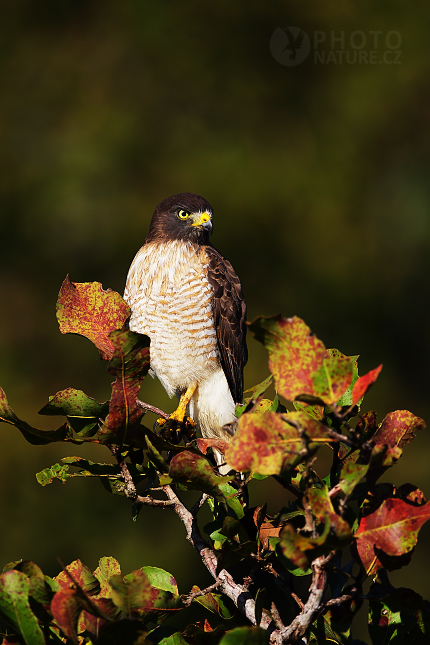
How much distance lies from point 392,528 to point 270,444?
0.79 ft

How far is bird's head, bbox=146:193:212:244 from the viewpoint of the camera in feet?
9.10

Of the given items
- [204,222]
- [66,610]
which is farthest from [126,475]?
[204,222]

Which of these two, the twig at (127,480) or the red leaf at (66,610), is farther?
the twig at (127,480)

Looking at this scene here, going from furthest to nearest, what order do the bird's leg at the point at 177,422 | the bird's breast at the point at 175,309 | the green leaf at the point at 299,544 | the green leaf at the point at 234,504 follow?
the bird's breast at the point at 175,309 < the bird's leg at the point at 177,422 < the green leaf at the point at 234,504 < the green leaf at the point at 299,544

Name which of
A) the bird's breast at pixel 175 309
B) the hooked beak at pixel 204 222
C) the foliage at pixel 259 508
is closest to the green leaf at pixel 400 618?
the foliage at pixel 259 508

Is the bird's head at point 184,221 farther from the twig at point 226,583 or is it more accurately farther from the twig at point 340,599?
the twig at point 340,599

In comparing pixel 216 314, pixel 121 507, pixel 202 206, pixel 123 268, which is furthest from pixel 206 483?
pixel 123 268

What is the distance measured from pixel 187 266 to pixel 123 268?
405 centimetres

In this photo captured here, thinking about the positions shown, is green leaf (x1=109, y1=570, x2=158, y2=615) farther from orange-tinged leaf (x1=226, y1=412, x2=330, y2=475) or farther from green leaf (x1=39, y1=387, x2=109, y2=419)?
green leaf (x1=39, y1=387, x2=109, y2=419)

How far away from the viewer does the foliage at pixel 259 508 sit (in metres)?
0.83

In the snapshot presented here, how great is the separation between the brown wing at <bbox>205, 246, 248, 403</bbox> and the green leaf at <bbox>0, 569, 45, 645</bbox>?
1806mm

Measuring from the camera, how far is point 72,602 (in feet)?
2.74

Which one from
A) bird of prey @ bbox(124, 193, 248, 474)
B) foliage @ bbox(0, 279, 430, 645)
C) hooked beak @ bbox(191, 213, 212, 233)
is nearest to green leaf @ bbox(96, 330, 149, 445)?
foliage @ bbox(0, 279, 430, 645)

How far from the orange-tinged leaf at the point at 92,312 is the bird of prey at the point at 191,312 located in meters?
1.22
